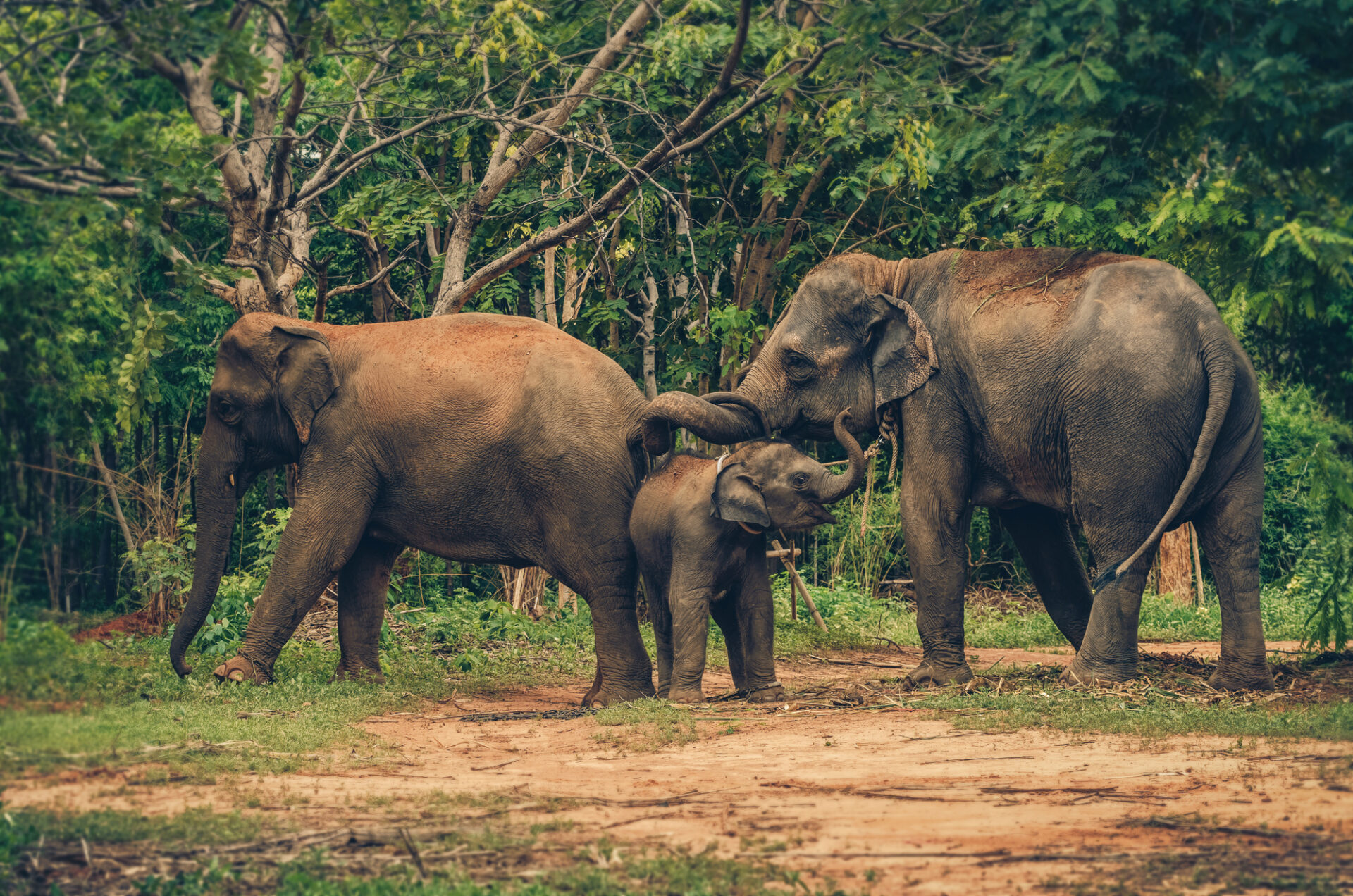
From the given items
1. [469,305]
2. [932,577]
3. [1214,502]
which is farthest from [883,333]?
[469,305]

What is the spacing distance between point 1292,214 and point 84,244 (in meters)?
6.26

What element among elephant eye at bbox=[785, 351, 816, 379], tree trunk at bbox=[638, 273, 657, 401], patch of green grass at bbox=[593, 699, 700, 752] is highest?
tree trunk at bbox=[638, 273, 657, 401]

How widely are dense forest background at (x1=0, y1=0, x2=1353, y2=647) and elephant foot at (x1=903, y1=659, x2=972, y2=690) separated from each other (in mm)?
2611

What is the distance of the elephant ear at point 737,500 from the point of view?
8602 millimetres

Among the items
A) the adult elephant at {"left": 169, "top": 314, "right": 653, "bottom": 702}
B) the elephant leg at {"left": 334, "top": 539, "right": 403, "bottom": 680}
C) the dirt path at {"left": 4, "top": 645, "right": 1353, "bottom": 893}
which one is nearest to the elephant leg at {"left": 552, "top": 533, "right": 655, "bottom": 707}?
the adult elephant at {"left": 169, "top": 314, "right": 653, "bottom": 702}

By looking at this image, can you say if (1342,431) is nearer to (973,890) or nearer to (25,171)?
(973,890)

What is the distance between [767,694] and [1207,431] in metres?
3.24

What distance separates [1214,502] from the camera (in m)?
8.59

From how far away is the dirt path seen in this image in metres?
4.96

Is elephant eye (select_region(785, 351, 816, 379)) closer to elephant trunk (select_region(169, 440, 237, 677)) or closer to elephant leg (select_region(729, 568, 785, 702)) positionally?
elephant leg (select_region(729, 568, 785, 702))

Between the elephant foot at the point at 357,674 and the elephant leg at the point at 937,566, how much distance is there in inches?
149

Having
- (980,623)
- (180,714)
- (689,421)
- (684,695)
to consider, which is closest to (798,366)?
(689,421)

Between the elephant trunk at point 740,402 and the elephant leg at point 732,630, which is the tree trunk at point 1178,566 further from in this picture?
the elephant leg at point 732,630

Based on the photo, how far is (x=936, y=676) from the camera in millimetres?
9320
